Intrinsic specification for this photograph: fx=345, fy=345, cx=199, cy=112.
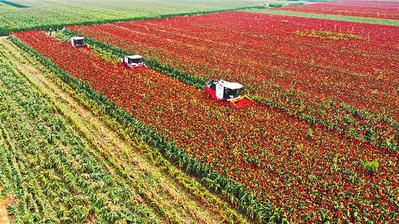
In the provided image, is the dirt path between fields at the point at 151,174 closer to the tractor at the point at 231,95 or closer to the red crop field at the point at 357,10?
the tractor at the point at 231,95

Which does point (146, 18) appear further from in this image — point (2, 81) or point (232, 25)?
point (2, 81)

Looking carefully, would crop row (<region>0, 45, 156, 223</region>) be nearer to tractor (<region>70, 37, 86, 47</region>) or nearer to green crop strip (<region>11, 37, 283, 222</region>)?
green crop strip (<region>11, 37, 283, 222</region>)

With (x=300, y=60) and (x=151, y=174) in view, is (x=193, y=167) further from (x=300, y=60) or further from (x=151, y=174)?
(x=300, y=60)

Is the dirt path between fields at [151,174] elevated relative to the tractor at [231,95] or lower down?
lower down

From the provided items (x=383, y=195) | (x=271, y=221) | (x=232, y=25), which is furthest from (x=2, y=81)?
(x=232, y=25)

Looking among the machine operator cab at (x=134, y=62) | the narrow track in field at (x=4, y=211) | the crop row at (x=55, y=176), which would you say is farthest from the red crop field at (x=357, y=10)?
the narrow track in field at (x=4, y=211)

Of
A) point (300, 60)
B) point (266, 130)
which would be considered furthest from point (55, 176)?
point (300, 60)
